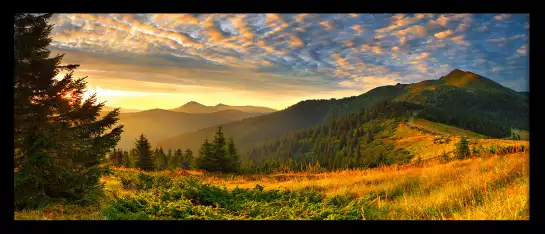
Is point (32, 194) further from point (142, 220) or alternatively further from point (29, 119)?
point (142, 220)

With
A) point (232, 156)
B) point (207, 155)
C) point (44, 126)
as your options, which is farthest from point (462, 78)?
point (232, 156)

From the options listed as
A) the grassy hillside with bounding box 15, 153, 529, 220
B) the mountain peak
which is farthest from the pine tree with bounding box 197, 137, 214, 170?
the mountain peak

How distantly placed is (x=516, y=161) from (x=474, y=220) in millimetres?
3878

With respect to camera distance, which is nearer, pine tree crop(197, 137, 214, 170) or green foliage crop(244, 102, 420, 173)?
pine tree crop(197, 137, 214, 170)

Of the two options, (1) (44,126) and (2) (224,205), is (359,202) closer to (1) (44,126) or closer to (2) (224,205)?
(2) (224,205)

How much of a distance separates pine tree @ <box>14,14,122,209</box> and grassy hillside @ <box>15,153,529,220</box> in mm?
558

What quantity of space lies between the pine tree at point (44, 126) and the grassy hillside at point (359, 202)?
22.0 inches

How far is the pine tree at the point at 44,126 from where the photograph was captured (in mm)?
4934

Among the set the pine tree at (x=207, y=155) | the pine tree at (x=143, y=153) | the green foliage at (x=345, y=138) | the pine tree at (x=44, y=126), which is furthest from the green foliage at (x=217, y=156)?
the green foliage at (x=345, y=138)

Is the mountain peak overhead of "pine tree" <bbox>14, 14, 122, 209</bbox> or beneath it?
overhead

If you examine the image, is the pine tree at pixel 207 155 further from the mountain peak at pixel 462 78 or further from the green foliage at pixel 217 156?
the mountain peak at pixel 462 78

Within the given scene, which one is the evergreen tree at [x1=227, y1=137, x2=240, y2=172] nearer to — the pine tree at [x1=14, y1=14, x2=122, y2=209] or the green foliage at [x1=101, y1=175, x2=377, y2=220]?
the green foliage at [x1=101, y1=175, x2=377, y2=220]

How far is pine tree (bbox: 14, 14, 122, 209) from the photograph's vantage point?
16.2 ft
